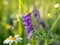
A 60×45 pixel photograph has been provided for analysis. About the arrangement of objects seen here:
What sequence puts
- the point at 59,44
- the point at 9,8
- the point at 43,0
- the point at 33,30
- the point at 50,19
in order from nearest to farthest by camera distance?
the point at 33,30
the point at 59,44
the point at 50,19
the point at 43,0
the point at 9,8

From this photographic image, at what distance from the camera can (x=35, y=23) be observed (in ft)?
3.45

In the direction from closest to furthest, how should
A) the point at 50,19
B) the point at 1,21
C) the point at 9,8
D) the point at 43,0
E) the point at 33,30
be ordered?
1. the point at 33,30
2. the point at 50,19
3. the point at 43,0
4. the point at 1,21
5. the point at 9,8

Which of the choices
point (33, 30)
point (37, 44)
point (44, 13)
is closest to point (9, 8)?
point (44, 13)

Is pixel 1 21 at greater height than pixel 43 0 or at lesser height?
lesser

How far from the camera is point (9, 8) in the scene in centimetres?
188

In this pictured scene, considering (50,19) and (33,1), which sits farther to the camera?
(33,1)

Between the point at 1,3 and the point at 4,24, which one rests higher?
the point at 1,3

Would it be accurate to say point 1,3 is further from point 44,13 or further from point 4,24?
point 44,13

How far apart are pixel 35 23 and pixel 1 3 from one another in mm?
975

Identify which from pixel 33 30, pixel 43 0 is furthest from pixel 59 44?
pixel 43 0

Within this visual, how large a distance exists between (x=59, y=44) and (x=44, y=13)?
355 mm

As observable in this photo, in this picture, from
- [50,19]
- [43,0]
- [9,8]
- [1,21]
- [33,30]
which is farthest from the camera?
[9,8]

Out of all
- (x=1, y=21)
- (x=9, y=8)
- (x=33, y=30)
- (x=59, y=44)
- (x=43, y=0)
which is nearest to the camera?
(x=33, y=30)

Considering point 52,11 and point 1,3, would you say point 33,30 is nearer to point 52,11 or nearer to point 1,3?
point 52,11
